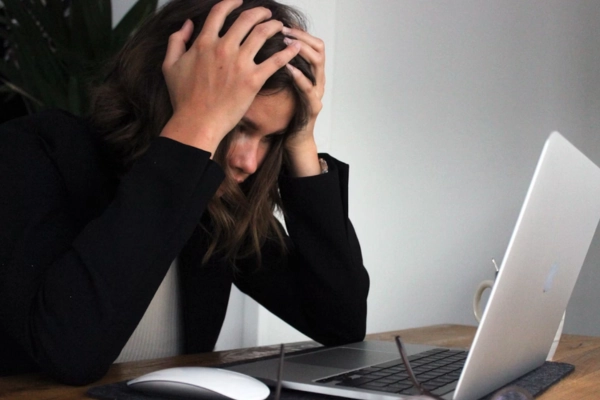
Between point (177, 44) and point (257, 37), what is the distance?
110mm

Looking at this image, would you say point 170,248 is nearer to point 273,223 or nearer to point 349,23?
point 273,223

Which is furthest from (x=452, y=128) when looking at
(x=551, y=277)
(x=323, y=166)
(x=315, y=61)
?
(x=551, y=277)

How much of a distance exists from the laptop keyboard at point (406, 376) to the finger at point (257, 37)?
16.1 inches

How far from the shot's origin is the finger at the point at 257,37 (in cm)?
91

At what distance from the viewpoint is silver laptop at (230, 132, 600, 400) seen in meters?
0.60

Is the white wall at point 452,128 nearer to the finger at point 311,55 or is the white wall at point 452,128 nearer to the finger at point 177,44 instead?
the finger at point 311,55

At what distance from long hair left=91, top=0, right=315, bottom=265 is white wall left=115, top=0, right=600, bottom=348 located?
49.6 inches

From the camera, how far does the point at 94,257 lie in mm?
755

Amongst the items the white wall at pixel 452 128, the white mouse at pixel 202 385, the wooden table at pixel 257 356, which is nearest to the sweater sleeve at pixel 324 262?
the wooden table at pixel 257 356

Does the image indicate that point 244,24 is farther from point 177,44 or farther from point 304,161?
point 304,161

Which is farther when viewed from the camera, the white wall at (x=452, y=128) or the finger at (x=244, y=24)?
the white wall at (x=452, y=128)

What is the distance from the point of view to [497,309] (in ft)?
1.97

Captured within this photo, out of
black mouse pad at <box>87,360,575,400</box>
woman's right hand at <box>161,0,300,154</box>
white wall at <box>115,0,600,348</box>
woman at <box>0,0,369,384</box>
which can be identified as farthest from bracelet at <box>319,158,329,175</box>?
white wall at <box>115,0,600,348</box>

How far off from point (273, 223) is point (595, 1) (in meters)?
1.92
